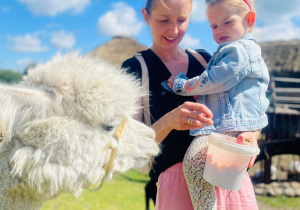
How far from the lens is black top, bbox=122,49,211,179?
1.33m

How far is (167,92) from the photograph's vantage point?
4.45ft

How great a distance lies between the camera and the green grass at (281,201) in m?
4.63

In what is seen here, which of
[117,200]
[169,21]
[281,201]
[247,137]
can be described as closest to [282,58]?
[281,201]

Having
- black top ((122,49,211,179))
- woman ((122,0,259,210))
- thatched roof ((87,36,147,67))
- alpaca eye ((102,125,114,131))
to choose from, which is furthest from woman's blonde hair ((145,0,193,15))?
thatched roof ((87,36,147,67))

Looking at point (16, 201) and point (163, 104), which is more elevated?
point (163, 104)

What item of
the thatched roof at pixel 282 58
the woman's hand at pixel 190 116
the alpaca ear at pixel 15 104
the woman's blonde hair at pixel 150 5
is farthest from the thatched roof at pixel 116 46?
the alpaca ear at pixel 15 104

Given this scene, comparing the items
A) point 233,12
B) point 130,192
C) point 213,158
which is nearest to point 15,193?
point 213,158

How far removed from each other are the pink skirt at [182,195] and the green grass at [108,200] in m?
2.94

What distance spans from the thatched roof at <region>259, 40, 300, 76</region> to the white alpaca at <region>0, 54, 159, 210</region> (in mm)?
10175

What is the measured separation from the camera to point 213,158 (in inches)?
43.7

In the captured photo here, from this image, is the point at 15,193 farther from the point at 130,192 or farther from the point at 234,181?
the point at 130,192

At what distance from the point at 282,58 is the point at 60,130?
11.4 meters

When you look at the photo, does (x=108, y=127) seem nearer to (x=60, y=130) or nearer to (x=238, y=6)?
(x=60, y=130)

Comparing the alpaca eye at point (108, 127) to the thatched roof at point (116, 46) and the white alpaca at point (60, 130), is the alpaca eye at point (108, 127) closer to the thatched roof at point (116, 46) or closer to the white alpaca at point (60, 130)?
the white alpaca at point (60, 130)
